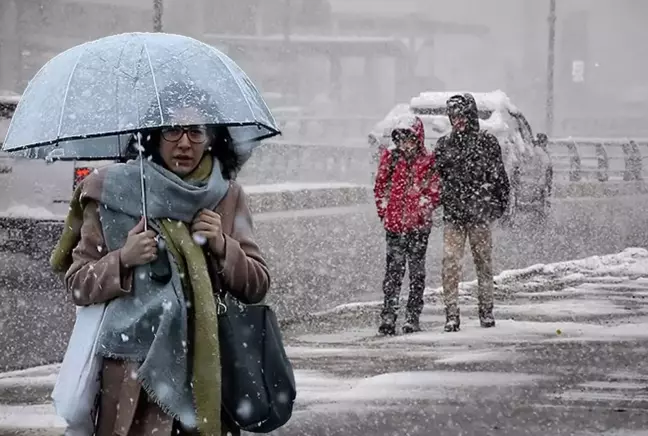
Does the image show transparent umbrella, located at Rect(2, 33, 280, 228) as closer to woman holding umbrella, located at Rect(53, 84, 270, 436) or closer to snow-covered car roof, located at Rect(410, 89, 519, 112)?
woman holding umbrella, located at Rect(53, 84, 270, 436)

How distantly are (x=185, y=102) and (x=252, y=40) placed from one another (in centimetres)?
5304

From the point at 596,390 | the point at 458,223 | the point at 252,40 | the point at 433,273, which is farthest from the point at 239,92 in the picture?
the point at 252,40

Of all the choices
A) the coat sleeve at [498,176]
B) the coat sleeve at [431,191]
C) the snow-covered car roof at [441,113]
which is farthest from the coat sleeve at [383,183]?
the snow-covered car roof at [441,113]

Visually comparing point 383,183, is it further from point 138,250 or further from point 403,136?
point 138,250

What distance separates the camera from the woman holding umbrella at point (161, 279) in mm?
Result: 3705

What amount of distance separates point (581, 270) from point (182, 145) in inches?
421

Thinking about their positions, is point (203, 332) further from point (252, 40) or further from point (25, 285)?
point (252, 40)

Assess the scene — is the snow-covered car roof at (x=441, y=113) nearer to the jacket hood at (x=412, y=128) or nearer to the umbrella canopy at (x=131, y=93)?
the jacket hood at (x=412, y=128)

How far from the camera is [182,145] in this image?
3.85 metres

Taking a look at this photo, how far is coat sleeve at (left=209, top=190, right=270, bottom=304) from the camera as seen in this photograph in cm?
378

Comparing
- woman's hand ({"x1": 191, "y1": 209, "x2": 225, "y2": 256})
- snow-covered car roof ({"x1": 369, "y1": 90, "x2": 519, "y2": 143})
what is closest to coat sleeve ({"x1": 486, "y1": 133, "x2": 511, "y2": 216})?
woman's hand ({"x1": 191, "y1": 209, "x2": 225, "y2": 256})

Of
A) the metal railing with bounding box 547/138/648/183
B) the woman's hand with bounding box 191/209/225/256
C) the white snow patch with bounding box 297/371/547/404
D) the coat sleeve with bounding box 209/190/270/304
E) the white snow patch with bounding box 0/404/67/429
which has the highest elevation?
the woman's hand with bounding box 191/209/225/256

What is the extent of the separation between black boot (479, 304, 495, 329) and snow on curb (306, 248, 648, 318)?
2.22 meters

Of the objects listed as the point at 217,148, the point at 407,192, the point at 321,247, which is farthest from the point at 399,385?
the point at 321,247
